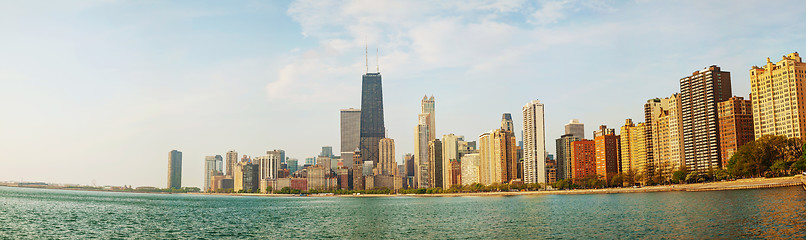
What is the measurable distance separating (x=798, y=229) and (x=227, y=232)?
76.2m

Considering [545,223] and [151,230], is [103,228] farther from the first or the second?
[545,223]

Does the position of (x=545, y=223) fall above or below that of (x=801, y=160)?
below

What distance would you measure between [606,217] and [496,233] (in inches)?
1124

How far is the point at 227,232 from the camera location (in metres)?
95.8

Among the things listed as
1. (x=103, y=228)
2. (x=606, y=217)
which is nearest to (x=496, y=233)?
(x=606, y=217)

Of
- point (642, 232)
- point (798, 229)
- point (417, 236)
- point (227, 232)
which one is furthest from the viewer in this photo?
point (227, 232)

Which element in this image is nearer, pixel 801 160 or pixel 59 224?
pixel 59 224

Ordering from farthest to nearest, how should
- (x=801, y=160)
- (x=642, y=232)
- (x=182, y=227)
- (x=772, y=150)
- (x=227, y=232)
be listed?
(x=772, y=150) < (x=801, y=160) < (x=182, y=227) < (x=227, y=232) < (x=642, y=232)

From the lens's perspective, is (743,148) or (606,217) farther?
(743,148)

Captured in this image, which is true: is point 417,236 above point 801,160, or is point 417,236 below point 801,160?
below

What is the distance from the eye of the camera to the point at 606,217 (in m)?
106

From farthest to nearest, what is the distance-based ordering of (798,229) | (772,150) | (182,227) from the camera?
(772,150) < (182,227) < (798,229)

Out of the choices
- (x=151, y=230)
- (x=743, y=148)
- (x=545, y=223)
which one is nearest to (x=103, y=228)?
(x=151, y=230)

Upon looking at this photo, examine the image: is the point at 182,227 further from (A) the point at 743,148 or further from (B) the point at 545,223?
(A) the point at 743,148
